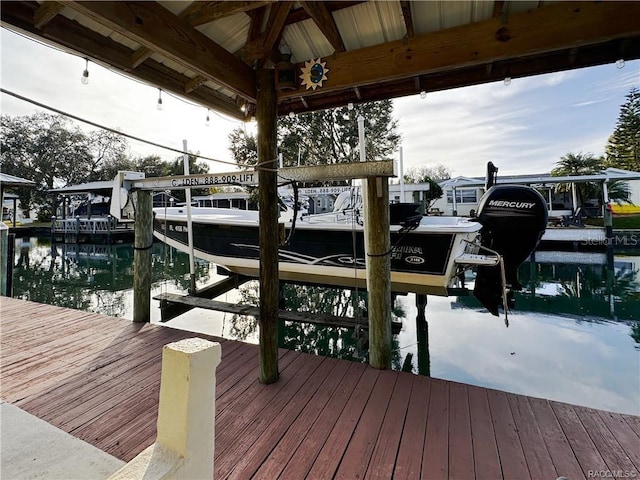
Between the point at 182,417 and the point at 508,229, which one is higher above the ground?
the point at 508,229

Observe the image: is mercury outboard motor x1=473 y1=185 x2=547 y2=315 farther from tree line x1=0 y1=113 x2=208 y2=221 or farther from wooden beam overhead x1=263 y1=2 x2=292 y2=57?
tree line x1=0 y1=113 x2=208 y2=221

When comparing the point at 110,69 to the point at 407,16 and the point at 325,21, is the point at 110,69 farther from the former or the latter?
the point at 407,16

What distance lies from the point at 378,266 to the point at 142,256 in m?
2.76

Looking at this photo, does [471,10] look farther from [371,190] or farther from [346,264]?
[346,264]

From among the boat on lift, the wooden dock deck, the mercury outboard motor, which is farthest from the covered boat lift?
the mercury outboard motor

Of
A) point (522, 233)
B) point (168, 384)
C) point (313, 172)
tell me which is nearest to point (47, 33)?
point (313, 172)

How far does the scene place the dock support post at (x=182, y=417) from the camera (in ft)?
2.31

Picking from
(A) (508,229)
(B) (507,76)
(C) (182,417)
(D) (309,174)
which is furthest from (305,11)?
(A) (508,229)

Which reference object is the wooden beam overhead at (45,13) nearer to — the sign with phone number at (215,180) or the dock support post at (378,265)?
the sign with phone number at (215,180)

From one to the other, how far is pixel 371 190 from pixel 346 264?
7.79 feet

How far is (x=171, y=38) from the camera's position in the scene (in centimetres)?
189

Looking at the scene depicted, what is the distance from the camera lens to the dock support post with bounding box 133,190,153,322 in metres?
3.63

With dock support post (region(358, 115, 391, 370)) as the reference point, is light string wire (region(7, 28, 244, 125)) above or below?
above

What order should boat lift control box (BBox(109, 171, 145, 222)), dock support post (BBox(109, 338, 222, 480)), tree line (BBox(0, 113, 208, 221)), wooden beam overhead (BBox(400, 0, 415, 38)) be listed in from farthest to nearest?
tree line (BBox(0, 113, 208, 221)) < boat lift control box (BBox(109, 171, 145, 222)) < wooden beam overhead (BBox(400, 0, 415, 38)) < dock support post (BBox(109, 338, 222, 480))
